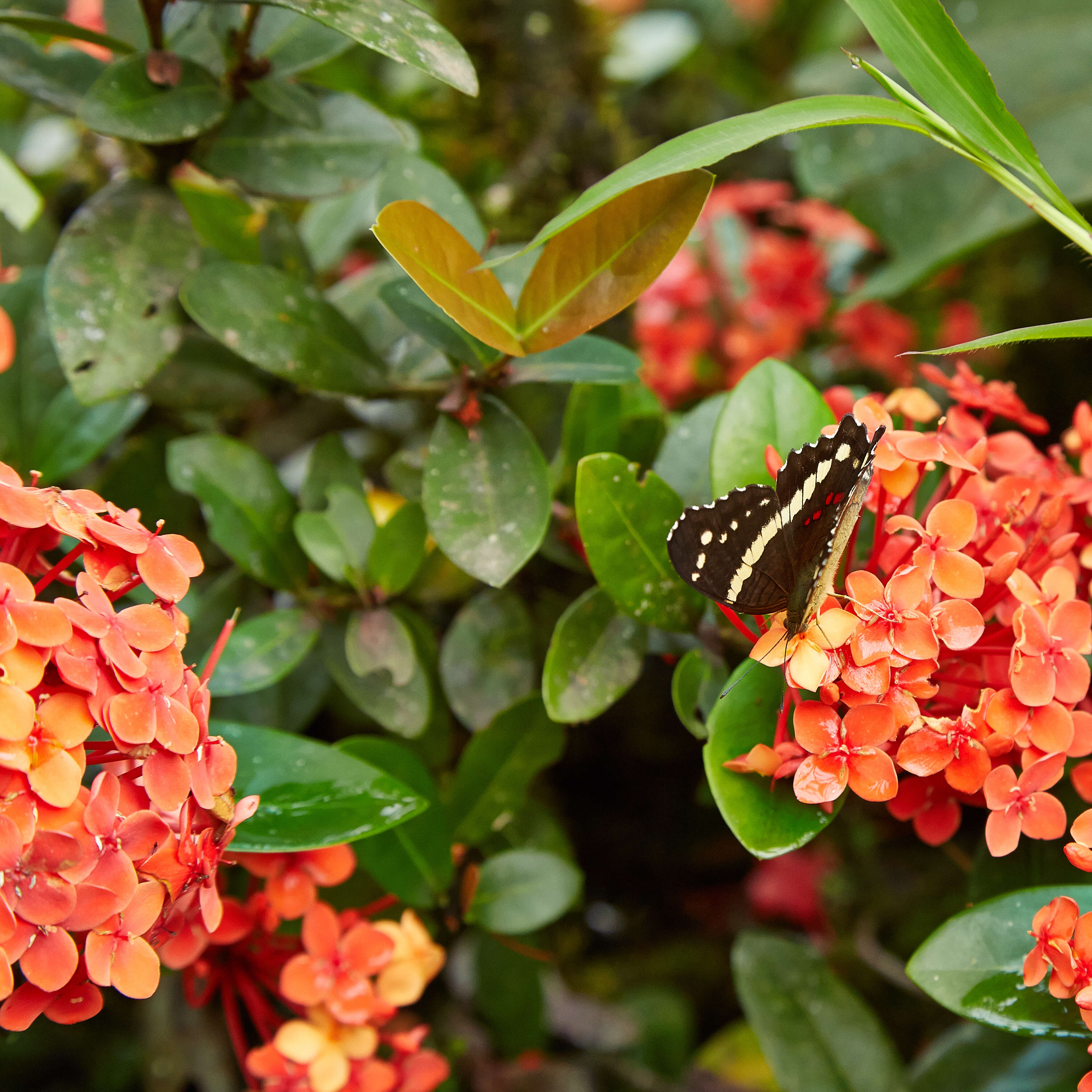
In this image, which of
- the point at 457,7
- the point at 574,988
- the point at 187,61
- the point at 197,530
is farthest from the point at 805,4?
the point at 574,988

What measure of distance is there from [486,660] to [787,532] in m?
0.35

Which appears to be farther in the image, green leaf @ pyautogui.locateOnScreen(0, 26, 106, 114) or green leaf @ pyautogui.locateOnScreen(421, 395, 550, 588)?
green leaf @ pyautogui.locateOnScreen(0, 26, 106, 114)

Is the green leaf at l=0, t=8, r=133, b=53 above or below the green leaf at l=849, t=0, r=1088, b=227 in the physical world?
below

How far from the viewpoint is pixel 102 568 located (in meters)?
0.50

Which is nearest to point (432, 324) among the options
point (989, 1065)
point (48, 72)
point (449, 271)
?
point (449, 271)

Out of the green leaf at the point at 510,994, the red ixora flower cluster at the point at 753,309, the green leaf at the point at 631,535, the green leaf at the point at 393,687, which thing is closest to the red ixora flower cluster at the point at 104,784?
the green leaf at the point at 393,687

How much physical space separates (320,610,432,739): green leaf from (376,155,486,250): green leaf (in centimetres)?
33

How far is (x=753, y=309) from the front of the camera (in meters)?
A: 1.25

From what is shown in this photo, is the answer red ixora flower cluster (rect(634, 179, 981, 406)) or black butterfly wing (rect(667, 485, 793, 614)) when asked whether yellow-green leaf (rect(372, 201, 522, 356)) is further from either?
red ixora flower cluster (rect(634, 179, 981, 406))

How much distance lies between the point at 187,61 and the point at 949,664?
740mm

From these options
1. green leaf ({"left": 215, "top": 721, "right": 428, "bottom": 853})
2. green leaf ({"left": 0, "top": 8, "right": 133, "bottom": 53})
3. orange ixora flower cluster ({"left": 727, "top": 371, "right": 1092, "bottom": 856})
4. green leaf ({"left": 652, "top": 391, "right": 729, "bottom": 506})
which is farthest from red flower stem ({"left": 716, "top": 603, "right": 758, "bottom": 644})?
green leaf ({"left": 0, "top": 8, "right": 133, "bottom": 53})

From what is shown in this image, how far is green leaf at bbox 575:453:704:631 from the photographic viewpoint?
0.59 m

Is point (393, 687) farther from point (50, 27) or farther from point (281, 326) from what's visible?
point (50, 27)

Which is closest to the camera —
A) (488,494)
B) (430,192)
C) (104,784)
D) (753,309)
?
(104,784)
